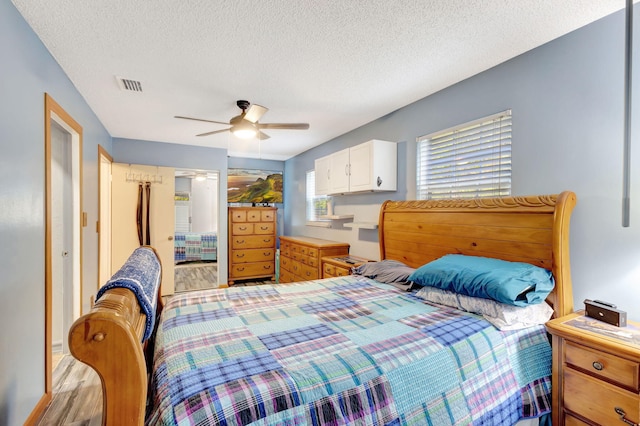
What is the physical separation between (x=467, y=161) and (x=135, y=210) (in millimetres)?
4879

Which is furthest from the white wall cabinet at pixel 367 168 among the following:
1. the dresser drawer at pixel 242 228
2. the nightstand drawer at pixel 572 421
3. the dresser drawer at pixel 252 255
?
the dresser drawer at pixel 252 255

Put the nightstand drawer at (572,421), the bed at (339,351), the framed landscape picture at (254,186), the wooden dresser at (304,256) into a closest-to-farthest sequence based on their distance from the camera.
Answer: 1. the bed at (339,351)
2. the nightstand drawer at (572,421)
3. the wooden dresser at (304,256)
4. the framed landscape picture at (254,186)

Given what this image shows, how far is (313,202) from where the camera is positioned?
547cm

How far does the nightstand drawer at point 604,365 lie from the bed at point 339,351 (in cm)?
17

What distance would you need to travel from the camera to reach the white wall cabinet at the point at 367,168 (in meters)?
3.28

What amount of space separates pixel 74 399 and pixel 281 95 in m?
3.07

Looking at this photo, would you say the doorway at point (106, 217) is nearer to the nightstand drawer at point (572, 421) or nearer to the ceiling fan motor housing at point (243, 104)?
the ceiling fan motor housing at point (243, 104)

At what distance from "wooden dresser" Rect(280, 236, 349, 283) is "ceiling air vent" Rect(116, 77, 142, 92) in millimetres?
2688

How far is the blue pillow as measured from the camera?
1674mm

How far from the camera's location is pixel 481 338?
1547 millimetres

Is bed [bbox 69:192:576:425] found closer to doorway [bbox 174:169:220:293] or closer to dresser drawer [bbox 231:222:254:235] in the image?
dresser drawer [bbox 231:222:254:235]

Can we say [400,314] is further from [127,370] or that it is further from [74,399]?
[74,399]

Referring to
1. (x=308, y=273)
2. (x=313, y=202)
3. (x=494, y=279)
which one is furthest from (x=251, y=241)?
(x=494, y=279)

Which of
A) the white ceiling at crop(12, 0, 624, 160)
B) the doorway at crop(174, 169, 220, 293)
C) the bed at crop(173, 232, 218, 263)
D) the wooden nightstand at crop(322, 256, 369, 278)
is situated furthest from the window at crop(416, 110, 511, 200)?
the bed at crop(173, 232, 218, 263)
